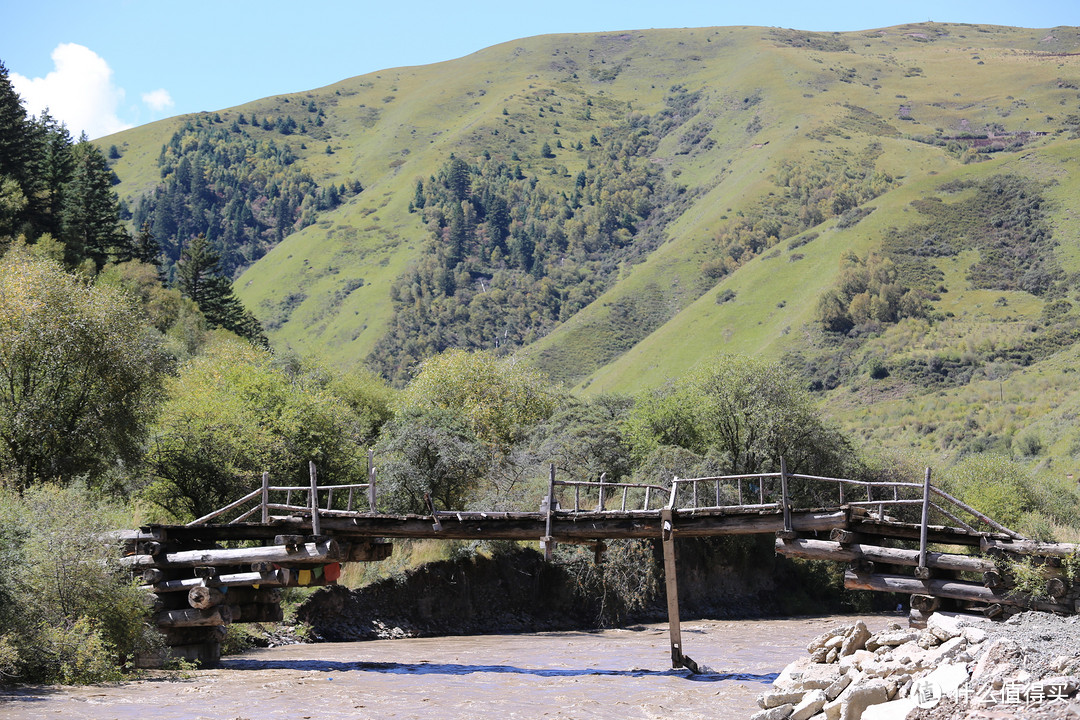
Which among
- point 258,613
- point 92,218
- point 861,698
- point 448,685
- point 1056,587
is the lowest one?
point 448,685

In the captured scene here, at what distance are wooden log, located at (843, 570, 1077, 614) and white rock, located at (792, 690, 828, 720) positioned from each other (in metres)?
6.53

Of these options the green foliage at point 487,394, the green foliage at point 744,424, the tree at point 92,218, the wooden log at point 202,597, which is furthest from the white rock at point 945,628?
the tree at point 92,218

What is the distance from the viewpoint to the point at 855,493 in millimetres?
53469

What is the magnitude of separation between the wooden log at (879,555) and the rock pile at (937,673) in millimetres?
2329

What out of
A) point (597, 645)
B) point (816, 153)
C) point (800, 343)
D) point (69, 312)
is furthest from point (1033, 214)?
point (69, 312)

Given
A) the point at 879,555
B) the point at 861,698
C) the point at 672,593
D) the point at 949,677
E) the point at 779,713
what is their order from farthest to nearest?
the point at 672,593
the point at 879,555
the point at 779,713
the point at 861,698
the point at 949,677

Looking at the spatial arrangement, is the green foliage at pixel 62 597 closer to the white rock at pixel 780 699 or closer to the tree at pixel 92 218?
the white rock at pixel 780 699

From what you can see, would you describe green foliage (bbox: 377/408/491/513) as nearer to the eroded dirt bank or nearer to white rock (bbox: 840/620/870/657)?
the eroded dirt bank

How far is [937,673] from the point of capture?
16.3m

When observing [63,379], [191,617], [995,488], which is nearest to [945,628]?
[191,617]

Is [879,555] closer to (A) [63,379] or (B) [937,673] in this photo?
(B) [937,673]

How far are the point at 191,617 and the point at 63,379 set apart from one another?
32.6 ft

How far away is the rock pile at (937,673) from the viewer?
1505cm

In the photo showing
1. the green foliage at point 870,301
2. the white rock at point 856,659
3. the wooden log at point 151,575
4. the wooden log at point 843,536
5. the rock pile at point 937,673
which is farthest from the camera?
the green foliage at point 870,301
